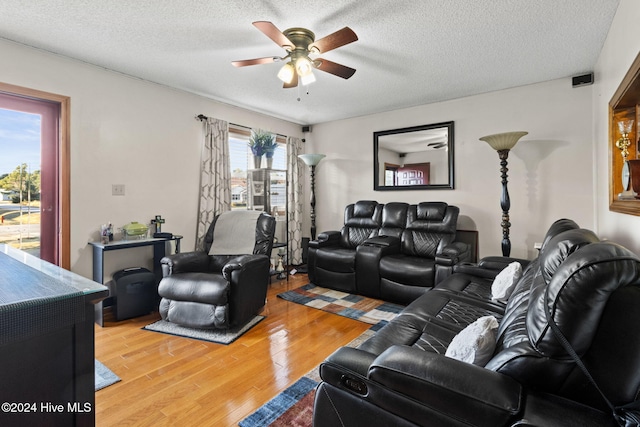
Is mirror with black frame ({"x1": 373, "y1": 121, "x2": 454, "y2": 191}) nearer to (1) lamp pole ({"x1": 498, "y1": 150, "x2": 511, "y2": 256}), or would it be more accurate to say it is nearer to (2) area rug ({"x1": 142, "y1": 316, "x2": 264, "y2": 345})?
(1) lamp pole ({"x1": 498, "y1": 150, "x2": 511, "y2": 256})

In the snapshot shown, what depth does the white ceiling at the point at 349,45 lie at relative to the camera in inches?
87.3

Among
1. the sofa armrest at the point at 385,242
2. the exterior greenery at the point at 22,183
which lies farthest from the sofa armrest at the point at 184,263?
the sofa armrest at the point at 385,242

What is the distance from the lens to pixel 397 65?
3.20m

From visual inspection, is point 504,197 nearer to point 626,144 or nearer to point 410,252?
point 410,252

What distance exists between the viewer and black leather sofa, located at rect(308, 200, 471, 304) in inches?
133

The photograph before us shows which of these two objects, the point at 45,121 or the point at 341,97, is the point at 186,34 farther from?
the point at 341,97

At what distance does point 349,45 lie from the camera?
276 cm

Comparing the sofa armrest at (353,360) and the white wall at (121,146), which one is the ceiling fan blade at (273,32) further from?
the sofa armrest at (353,360)

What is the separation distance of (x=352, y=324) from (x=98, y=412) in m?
1.94

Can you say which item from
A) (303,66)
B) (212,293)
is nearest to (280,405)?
(212,293)

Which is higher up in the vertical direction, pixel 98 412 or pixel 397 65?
pixel 397 65

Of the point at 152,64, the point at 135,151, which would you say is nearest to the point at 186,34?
the point at 152,64

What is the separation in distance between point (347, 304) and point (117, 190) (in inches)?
106

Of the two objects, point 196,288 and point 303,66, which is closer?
point 303,66
